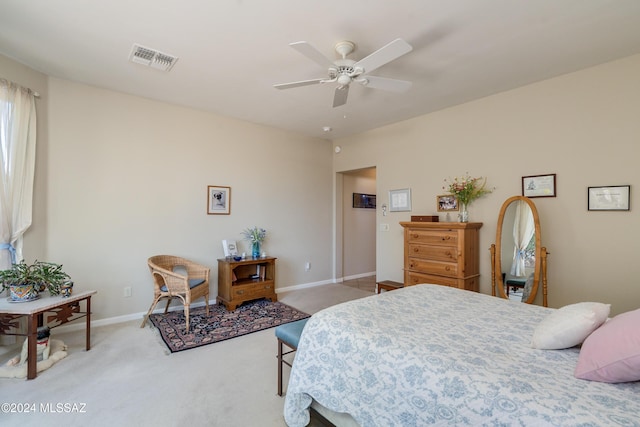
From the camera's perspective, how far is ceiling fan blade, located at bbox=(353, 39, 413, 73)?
1.92 meters

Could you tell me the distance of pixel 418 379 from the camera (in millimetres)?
1176

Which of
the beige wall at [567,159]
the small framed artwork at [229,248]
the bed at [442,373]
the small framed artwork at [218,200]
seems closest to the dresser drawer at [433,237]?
the beige wall at [567,159]

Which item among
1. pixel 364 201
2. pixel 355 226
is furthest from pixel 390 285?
pixel 364 201

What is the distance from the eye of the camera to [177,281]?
3.23m

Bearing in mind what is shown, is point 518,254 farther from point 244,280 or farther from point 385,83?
point 244,280

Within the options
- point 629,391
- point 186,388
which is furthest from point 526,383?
point 186,388

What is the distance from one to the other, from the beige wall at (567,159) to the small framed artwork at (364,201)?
2095 mm

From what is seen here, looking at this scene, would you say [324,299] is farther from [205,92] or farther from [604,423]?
[604,423]

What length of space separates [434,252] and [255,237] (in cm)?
261

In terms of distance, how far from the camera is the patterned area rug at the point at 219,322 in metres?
2.91

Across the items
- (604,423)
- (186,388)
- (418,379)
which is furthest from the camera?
(186,388)

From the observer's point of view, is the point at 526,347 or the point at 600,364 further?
the point at 526,347

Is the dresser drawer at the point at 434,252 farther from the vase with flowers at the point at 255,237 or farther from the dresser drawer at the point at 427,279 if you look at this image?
the vase with flowers at the point at 255,237

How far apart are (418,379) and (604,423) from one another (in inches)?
21.9
